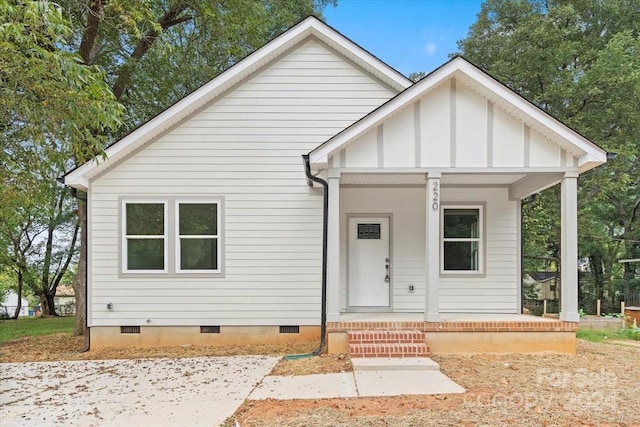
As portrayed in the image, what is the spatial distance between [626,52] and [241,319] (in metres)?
17.1

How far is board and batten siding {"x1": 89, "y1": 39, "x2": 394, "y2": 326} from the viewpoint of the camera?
817 centimetres

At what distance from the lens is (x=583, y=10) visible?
18.8m

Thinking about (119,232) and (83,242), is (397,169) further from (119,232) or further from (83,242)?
(83,242)

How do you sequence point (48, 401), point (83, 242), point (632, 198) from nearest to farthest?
point (48, 401)
point (83, 242)
point (632, 198)

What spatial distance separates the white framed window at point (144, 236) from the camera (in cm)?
823

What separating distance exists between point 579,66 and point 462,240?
45.7 ft

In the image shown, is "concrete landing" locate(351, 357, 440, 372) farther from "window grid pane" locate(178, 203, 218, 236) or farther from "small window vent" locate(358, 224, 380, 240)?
"window grid pane" locate(178, 203, 218, 236)

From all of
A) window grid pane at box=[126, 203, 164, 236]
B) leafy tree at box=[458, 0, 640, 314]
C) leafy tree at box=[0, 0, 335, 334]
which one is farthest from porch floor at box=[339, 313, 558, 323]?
leafy tree at box=[458, 0, 640, 314]

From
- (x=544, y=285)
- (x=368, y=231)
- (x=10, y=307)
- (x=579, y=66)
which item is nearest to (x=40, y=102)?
(x=368, y=231)

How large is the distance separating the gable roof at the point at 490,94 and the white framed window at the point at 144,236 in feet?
11.8

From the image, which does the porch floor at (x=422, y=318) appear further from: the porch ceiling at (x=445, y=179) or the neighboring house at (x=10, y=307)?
the neighboring house at (x=10, y=307)

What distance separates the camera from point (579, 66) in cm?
1781

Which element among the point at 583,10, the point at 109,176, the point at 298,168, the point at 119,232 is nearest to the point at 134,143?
the point at 109,176

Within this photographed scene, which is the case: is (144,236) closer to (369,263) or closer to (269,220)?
(269,220)
